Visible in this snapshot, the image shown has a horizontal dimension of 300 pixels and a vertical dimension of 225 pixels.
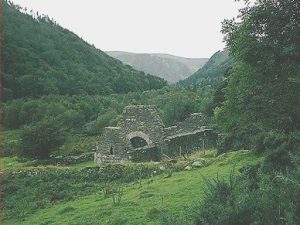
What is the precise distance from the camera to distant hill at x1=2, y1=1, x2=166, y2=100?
351ft

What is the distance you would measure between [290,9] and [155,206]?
841 cm

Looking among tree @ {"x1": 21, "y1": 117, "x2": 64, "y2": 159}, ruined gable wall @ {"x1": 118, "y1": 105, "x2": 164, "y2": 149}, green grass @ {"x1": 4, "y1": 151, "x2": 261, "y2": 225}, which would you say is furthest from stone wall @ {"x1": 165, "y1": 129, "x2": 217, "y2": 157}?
green grass @ {"x1": 4, "y1": 151, "x2": 261, "y2": 225}

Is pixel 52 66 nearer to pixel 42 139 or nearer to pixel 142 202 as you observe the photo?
pixel 42 139

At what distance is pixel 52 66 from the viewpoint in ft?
414

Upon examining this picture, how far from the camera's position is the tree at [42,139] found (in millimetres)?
31094

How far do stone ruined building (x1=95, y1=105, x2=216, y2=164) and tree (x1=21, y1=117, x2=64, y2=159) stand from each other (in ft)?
12.5

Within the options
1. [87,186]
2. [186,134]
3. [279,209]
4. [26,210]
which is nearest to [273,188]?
[279,209]

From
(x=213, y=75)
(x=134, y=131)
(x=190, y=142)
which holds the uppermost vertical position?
(x=213, y=75)

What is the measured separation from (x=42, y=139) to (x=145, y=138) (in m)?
7.70

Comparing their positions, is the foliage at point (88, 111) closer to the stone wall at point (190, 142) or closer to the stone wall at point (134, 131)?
the stone wall at point (134, 131)

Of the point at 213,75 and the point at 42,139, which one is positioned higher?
the point at 213,75

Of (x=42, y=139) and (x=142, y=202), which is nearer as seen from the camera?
(x=142, y=202)

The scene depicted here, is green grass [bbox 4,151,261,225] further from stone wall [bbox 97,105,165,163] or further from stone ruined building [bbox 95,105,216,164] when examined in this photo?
stone wall [bbox 97,105,165,163]

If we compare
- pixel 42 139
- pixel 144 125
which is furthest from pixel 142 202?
pixel 42 139
